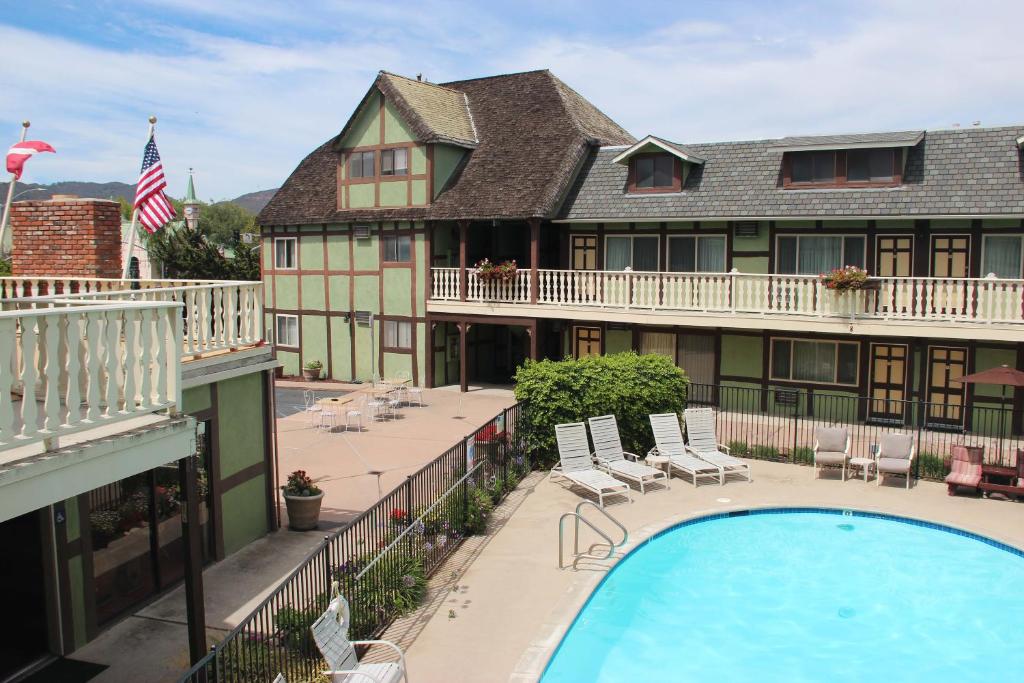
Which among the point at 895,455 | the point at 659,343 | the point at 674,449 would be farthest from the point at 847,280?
the point at 674,449

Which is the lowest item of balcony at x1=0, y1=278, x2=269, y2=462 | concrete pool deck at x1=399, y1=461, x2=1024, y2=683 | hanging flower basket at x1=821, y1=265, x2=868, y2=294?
concrete pool deck at x1=399, y1=461, x2=1024, y2=683

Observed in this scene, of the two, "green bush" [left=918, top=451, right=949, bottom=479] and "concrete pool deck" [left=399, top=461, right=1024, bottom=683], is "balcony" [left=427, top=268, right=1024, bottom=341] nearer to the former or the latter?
"green bush" [left=918, top=451, right=949, bottom=479]

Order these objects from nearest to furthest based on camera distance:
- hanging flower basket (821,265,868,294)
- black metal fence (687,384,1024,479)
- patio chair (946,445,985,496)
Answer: patio chair (946,445,985,496) → black metal fence (687,384,1024,479) → hanging flower basket (821,265,868,294)

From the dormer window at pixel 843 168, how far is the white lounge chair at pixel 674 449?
891cm

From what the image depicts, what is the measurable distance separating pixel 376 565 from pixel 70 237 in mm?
6090

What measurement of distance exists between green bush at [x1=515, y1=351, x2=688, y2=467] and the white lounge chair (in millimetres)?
377

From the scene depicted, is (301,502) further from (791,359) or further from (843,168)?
(843,168)

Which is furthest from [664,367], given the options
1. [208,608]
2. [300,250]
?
[300,250]

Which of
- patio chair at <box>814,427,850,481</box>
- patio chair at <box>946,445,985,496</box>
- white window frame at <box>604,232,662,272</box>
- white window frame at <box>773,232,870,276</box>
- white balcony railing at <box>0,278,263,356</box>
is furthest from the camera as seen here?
white window frame at <box>604,232,662,272</box>

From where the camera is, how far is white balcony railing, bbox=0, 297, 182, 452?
19.8 ft

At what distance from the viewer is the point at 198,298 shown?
10812mm

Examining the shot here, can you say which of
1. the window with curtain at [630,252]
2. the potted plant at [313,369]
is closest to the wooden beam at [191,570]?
the window with curtain at [630,252]

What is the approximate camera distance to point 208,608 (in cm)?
1006

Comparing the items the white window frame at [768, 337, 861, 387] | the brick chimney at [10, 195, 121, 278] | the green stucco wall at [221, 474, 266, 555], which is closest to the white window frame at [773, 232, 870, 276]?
the white window frame at [768, 337, 861, 387]
